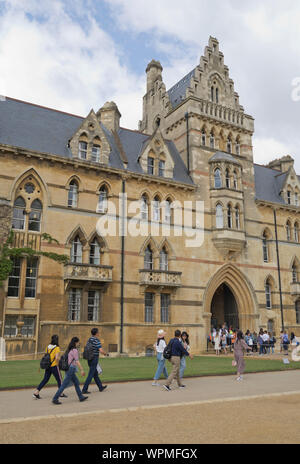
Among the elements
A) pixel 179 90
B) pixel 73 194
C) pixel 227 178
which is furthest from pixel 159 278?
pixel 179 90

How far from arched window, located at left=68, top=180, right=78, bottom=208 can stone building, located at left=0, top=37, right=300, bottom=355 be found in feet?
0.22

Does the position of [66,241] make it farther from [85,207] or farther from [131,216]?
[131,216]

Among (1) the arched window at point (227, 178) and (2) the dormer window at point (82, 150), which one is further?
(1) the arched window at point (227, 178)

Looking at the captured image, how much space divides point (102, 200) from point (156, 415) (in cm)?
2022

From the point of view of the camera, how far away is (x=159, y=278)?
27.7m

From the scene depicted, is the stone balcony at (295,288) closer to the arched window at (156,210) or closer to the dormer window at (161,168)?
the arched window at (156,210)

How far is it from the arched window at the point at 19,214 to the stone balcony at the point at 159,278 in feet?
27.3

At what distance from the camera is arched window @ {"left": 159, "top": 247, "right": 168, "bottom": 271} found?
28922mm

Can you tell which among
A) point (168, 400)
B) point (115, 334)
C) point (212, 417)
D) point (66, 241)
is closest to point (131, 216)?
point (66, 241)

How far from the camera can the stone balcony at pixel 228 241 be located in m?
31.0

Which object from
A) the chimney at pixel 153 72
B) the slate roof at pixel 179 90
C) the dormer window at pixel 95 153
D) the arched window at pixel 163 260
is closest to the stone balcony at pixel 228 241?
the arched window at pixel 163 260

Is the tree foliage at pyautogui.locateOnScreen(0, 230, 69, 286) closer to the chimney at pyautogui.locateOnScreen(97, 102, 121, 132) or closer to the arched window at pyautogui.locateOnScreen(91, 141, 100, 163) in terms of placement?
the arched window at pyautogui.locateOnScreen(91, 141, 100, 163)

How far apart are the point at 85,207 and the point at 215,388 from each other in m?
16.5

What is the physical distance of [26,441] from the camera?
6680 millimetres
